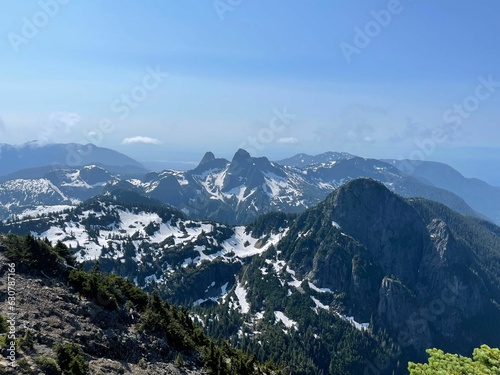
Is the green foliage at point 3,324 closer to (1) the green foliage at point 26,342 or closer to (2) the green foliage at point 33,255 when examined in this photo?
(1) the green foliage at point 26,342

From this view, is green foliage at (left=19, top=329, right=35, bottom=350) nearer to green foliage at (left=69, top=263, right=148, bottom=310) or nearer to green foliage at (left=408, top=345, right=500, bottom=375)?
green foliage at (left=69, top=263, right=148, bottom=310)

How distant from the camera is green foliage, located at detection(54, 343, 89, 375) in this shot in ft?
94.3

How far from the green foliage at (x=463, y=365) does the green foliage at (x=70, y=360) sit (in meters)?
26.1

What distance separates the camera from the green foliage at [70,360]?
28750mm

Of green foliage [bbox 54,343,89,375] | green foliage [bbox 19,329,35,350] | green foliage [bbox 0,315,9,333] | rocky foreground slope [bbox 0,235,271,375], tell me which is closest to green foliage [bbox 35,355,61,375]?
rocky foreground slope [bbox 0,235,271,375]

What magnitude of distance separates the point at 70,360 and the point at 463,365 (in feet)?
101

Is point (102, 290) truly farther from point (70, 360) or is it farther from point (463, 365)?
point (463, 365)

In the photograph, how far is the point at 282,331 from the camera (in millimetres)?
194375

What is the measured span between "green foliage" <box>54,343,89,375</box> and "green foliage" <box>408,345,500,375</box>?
85.7 ft

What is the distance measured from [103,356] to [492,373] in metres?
33.2

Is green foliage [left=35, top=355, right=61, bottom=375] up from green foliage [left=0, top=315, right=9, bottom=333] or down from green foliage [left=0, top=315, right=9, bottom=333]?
down

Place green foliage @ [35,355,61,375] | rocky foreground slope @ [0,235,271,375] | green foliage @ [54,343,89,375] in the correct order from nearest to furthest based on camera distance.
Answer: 1. green foliage @ [35,355,61,375]
2. green foliage @ [54,343,89,375]
3. rocky foreground slope @ [0,235,271,375]

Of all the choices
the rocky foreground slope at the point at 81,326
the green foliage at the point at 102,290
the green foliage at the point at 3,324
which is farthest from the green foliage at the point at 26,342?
the green foliage at the point at 102,290

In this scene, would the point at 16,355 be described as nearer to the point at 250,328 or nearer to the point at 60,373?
the point at 60,373
